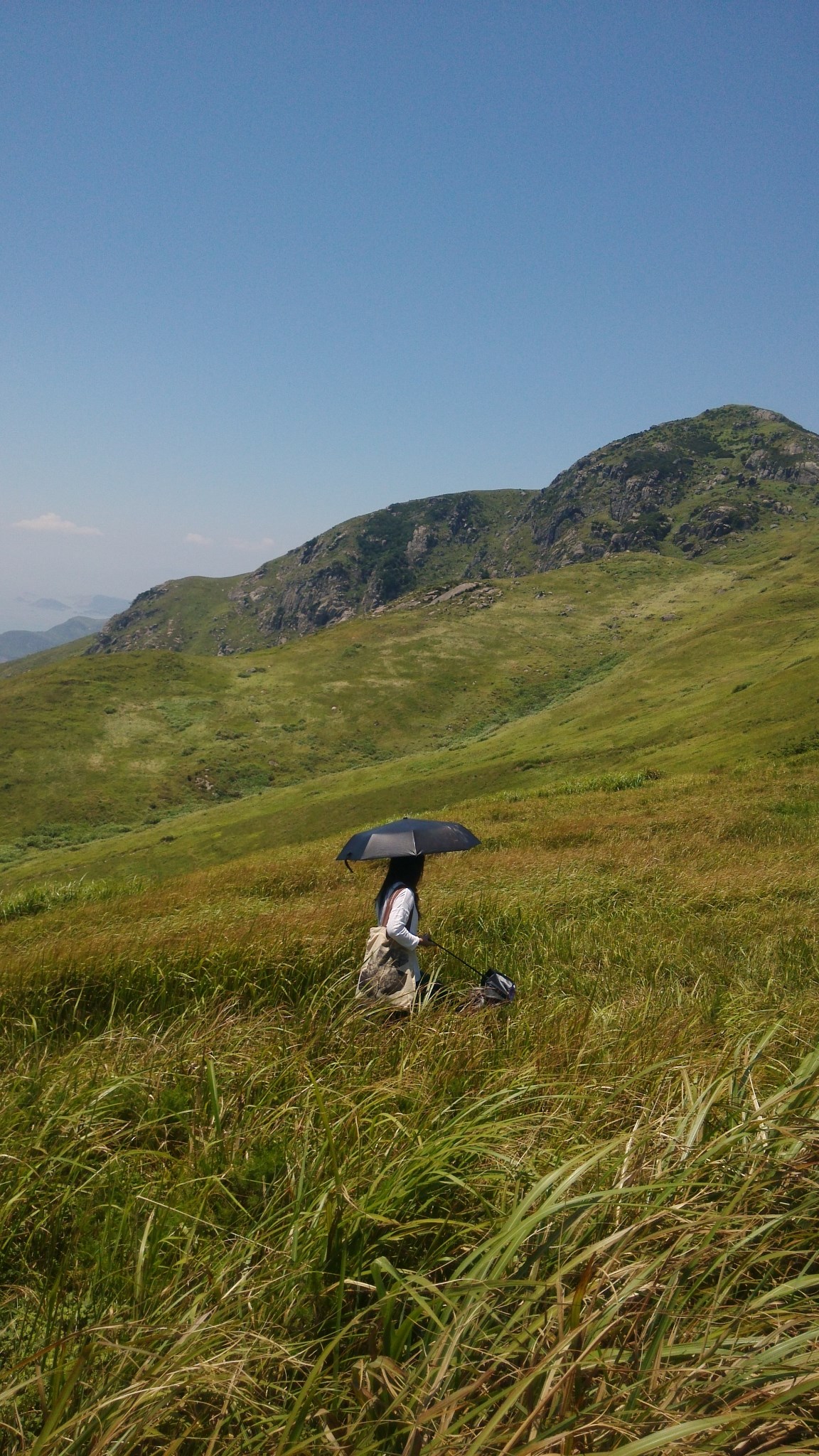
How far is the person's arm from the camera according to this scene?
700 cm

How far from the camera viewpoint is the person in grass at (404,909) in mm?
7027

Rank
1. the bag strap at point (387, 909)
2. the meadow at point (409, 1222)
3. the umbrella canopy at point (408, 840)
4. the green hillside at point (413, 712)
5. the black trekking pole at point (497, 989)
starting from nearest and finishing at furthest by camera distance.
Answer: the meadow at point (409, 1222) < the black trekking pole at point (497, 989) < the bag strap at point (387, 909) < the umbrella canopy at point (408, 840) < the green hillside at point (413, 712)

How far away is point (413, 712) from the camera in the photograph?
12044cm

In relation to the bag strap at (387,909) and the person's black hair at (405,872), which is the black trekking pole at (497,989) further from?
the person's black hair at (405,872)

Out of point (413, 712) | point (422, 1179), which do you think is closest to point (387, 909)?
point (422, 1179)

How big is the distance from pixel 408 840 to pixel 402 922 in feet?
3.40

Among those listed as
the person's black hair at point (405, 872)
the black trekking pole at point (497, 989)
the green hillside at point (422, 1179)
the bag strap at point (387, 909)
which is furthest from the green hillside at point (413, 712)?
the bag strap at point (387, 909)

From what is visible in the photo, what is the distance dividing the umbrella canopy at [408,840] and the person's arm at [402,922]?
0.55 metres

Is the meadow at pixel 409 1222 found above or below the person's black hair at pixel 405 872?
below

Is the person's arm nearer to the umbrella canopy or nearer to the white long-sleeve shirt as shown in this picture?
the white long-sleeve shirt

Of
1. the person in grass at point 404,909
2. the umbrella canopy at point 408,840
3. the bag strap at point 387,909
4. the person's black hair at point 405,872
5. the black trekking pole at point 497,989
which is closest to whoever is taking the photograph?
the black trekking pole at point 497,989

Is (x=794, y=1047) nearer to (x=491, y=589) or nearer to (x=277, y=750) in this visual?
(x=277, y=750)

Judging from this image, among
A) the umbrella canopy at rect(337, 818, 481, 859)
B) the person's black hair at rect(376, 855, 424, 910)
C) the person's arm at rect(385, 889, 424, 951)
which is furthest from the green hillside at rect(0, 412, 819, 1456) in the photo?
the umbrella canopy at rect(337, 818, 481, 859)

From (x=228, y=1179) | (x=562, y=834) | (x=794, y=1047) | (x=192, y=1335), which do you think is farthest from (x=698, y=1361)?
(x=562, y=834)
